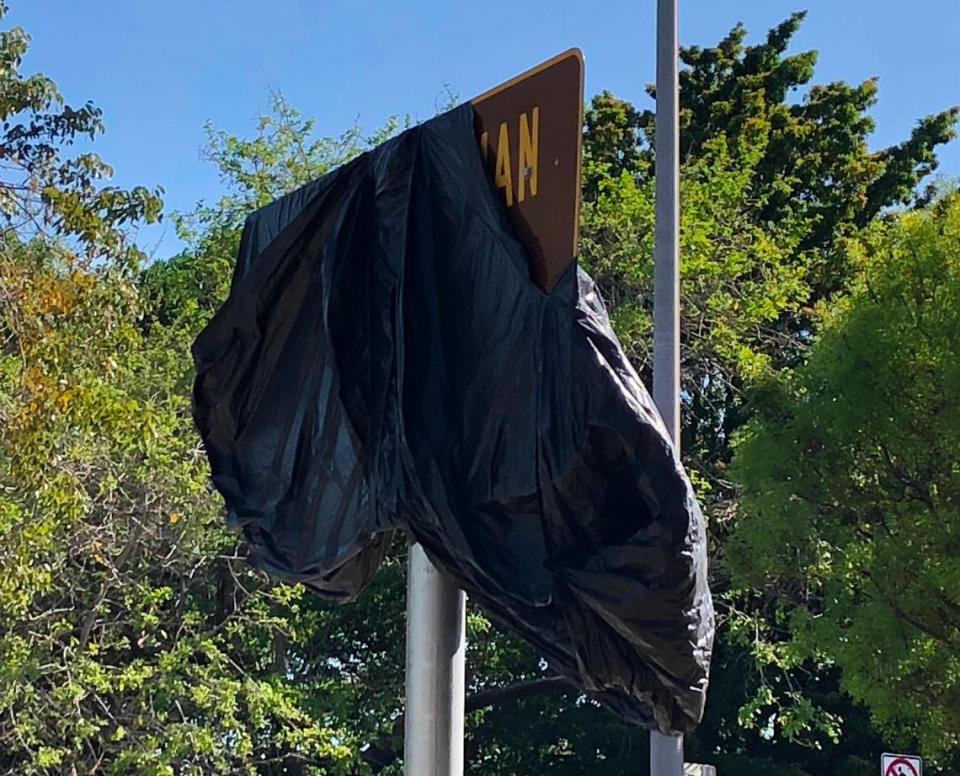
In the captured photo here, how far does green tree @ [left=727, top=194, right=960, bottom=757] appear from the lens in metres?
11.3

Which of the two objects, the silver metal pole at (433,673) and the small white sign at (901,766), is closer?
the silver metal pole at (433,673)

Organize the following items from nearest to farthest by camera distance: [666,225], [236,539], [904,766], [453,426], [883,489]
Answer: [453,426], [666,225], [904,766], [883,489], [236,539]

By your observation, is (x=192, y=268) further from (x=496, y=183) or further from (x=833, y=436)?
(x=496, y=183)

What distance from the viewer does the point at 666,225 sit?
918 centimetres

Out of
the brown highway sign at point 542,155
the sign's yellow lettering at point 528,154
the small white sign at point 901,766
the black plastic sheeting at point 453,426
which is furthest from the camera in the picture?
the small white sign at point 901,766

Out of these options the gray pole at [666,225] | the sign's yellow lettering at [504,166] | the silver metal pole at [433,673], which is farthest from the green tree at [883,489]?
the sign's yellow lettering at [504,166]

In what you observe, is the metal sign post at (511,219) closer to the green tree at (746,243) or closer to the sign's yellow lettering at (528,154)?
the sign's yellow lettering at (528,154)

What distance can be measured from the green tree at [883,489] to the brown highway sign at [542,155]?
8.52 m

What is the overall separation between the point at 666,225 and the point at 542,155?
19.8ft

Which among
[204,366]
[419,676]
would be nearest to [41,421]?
[204,366]

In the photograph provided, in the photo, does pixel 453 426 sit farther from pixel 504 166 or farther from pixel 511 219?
pixel 504 166

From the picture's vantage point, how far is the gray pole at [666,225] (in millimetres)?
8898

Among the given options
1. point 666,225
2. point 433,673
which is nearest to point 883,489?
point 666,225

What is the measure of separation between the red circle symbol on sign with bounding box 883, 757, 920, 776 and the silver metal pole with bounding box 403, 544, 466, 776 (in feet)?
26.1
